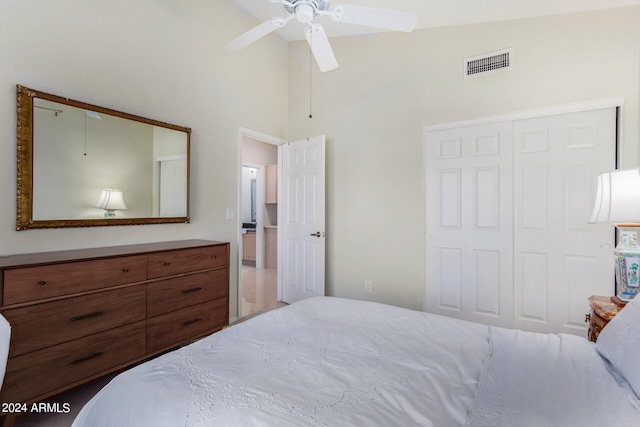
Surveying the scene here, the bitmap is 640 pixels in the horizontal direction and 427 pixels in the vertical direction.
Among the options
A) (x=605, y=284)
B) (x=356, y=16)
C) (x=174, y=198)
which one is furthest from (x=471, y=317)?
(x=174, y=198)

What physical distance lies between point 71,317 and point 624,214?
3.11m

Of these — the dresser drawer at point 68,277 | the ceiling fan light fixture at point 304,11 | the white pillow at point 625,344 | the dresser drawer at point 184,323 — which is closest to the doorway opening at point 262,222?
the dresser drawer at point 184,323

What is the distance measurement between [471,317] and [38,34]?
4.07 metres

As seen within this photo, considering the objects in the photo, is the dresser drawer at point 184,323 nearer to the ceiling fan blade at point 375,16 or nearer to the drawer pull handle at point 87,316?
the drawer pull handle at point 87,316

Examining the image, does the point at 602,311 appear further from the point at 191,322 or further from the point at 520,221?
the point at 191,322

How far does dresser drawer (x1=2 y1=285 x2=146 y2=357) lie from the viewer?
5.27 feet

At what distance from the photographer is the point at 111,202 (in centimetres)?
235

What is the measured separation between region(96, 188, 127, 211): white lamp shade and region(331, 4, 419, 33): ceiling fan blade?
2.01 metres

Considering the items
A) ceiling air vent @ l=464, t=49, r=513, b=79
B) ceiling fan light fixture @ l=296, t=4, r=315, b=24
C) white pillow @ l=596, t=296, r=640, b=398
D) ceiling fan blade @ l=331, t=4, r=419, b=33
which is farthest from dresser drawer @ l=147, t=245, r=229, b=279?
ceiling air vent @ l=464, t=49, r=513, b=79

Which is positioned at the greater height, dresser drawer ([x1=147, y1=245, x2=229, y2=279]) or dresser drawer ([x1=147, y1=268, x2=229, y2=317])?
dresser drawer ([x1=147, y1=245, x2=229, y2=279])

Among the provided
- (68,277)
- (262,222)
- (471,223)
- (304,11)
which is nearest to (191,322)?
(68,277)

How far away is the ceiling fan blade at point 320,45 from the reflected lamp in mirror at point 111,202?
5.97 ft

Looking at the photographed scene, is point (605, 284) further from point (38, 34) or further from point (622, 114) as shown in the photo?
point (38, 34)

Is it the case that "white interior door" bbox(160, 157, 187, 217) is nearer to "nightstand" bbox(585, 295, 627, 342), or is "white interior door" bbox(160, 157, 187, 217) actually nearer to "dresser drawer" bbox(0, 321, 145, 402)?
"dresser drawer" bbox(0, 321, 145, 402)
